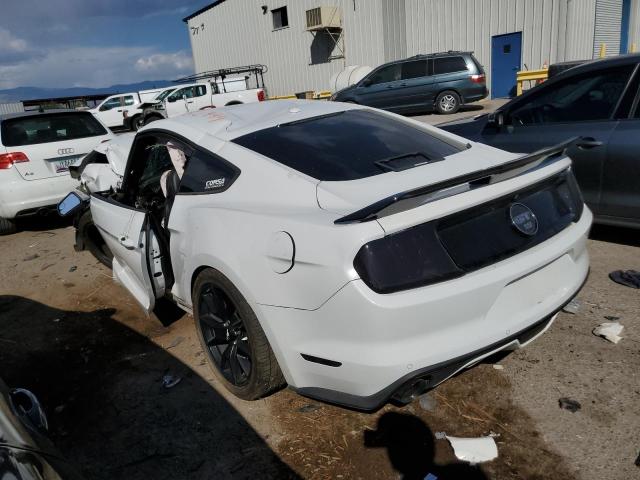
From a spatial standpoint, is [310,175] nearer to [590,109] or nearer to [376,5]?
[590,109]

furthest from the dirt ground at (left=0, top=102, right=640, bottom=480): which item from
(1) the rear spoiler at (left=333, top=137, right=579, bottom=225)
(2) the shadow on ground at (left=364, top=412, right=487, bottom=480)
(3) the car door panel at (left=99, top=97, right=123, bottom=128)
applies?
(3) the car door panel at (left=99, top=97, right=123, bottom=128)

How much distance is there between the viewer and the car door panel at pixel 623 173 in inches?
153

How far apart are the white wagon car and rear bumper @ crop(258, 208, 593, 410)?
543 centimetres

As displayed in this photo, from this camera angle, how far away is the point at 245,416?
272 centimetres

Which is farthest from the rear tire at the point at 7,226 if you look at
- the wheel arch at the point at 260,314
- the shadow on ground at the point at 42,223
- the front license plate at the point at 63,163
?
the wheel arch at the point at 260,314

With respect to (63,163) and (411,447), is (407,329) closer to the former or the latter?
(411,447)

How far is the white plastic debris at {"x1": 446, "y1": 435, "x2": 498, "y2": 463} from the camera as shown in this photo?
2256 mm

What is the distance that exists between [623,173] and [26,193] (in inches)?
258

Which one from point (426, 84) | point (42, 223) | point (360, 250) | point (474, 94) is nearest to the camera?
point (360, 250)

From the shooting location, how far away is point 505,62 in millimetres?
18141

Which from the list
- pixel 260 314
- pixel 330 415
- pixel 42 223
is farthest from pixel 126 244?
pixel 42 223

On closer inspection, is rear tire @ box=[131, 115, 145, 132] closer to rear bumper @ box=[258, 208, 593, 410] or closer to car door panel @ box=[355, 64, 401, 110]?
car door panel @ box=[355, 64, 401, 110]

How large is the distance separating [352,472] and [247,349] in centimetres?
80

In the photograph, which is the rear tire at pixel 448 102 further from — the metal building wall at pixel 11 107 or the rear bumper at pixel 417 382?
the metal building wall at pixel 11 107
